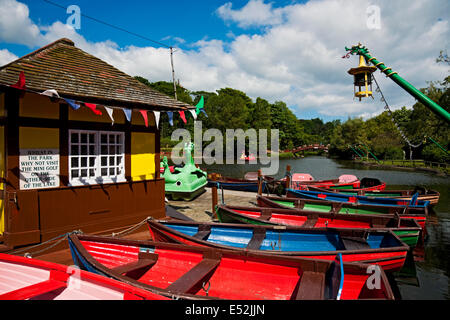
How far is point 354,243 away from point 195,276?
4746 millimetres

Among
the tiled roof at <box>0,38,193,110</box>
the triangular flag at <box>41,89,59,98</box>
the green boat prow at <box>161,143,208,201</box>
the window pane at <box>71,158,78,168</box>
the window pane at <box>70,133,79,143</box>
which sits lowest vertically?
the green boat prow at <box>161,143,208,201</box>

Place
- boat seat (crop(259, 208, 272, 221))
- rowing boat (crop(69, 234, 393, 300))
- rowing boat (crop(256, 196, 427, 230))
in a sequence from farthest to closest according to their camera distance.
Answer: rowing boat (crop(256, 196, 427, 230)) → boat seat (crop(259, 208, 272, 221)) → rowing boat (crop(69, 234, 393, 300))

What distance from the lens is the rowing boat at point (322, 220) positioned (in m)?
8.44

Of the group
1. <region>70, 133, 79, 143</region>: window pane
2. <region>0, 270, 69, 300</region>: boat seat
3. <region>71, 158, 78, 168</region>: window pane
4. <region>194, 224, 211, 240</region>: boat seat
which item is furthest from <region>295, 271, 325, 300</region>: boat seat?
<region>70, 133, 79, 143</region>: window pane

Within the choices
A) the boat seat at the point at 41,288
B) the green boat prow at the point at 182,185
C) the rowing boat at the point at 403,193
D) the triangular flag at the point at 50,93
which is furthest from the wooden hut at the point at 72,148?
the rowing boat at the point at 403,193

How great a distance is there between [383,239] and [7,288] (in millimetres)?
8556

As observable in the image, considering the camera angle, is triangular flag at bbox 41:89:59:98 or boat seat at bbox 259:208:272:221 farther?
boat seat at bbox 259:208:272:221

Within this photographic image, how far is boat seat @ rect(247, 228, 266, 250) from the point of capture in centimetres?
758

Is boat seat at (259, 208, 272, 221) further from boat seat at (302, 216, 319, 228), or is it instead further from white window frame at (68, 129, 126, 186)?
white window frame at (68, 129, 126, 186)

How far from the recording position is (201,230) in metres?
8.14

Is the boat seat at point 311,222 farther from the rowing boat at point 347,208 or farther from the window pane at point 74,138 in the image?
the window pane at point 74,138

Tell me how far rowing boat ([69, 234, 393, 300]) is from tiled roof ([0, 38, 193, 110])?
409 centimetres

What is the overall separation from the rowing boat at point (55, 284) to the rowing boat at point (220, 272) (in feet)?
1.23

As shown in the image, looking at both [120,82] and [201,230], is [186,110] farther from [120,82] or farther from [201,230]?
[201,230]
